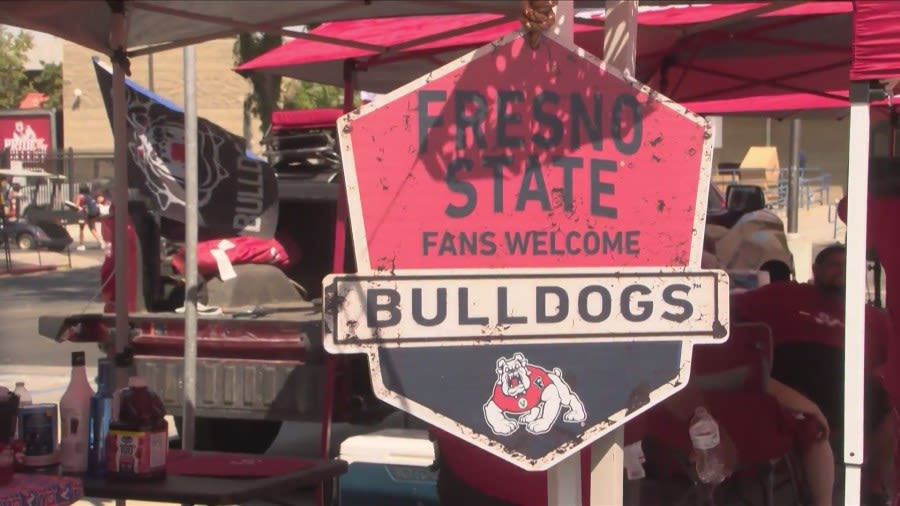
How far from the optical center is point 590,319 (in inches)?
108

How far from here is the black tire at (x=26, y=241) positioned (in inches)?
1232

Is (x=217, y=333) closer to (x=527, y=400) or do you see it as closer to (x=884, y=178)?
(x=884, y=178)

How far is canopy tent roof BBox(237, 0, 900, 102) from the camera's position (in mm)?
5840

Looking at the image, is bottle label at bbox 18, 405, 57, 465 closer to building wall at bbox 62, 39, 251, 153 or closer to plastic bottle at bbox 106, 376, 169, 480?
plastic bottle at bbox 106, 376, 169, 480

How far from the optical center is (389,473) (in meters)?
5.28

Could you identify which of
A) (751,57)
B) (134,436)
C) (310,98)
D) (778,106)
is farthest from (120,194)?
(310,98)

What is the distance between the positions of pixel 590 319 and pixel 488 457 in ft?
4.04

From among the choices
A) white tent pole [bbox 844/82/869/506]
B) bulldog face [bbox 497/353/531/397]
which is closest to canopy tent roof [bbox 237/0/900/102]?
white tent pole [bbox 844/82/869/506]

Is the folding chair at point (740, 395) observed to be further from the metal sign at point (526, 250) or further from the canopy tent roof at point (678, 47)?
the metal sign at point (526, 250)

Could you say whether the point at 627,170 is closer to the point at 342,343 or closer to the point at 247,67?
the point at 342,343

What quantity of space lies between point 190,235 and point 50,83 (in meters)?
57.7

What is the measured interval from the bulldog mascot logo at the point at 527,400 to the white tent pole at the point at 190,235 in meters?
2.87

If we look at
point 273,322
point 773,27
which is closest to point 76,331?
point 273,322

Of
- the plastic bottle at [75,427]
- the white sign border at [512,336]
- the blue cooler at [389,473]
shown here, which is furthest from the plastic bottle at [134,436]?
the blue cooler at [389,473]
